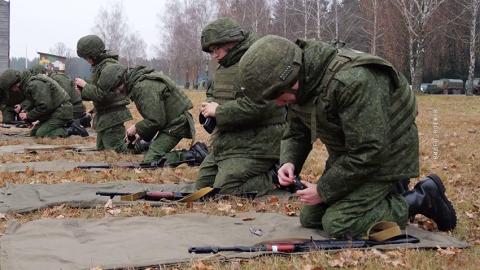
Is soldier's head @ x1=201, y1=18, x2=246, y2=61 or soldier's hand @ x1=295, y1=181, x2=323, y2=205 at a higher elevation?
soldier's head @ x1=201, y1=18, x2=246, y2=61

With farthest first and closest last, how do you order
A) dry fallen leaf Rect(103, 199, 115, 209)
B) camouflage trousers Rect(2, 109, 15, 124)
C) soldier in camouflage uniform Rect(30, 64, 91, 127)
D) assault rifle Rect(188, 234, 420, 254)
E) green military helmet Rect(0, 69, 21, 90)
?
soldier in camouflage uniform Rect(30, 64, 91, 127)
camouflage trousers Rect(2, 109, 15, 124)
green military helmet Rect(0, 69, 21, 90)
dry fallen leaf Rect(103, 199, 115, 209)
assault rifle Rect(188, 234, 420, 254)

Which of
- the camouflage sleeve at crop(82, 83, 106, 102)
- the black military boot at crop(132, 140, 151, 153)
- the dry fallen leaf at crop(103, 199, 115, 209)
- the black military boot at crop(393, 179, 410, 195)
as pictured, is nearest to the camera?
the black military boot at crop(393, 179, 410, 195)

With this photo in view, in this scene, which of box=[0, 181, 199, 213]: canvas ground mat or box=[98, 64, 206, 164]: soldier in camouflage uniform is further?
box=[98, 64, 206, 164]: soldier in camouflage uniform

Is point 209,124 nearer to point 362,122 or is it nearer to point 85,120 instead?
point 362,122

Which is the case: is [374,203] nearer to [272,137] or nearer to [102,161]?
[272,137]

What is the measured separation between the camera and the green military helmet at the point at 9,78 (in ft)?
41.9

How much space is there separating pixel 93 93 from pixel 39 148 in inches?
63.9

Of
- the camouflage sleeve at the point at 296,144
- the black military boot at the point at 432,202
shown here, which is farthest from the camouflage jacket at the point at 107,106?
the black military boot at the point at 432,202

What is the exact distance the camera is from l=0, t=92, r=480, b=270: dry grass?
370cm

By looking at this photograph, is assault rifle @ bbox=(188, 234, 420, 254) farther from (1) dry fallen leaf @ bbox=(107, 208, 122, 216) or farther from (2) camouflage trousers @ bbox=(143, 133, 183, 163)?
(2) camouflage trousers @ bbox=(143, 133, 183, 163)

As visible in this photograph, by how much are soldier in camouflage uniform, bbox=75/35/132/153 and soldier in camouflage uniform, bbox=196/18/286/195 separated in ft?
14.0

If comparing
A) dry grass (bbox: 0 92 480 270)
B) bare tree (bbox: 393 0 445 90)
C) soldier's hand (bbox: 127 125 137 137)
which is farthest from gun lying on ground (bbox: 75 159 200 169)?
bare tree (bbox: 393 0 445 90)

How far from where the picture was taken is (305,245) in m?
3.96

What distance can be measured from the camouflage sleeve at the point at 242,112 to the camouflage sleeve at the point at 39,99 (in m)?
7.62
